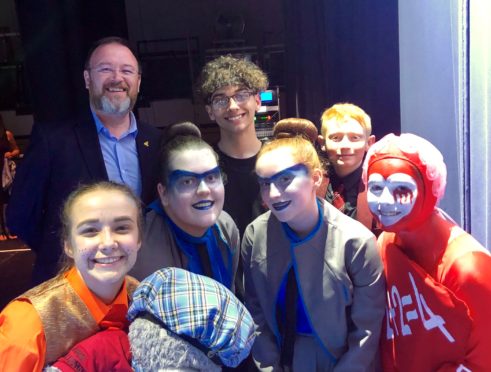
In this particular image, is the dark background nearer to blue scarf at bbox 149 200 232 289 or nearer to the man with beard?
the man with beard

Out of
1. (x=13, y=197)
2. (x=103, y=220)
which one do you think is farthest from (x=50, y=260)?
(x=103, y=220)

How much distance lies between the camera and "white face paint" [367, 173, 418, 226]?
1.35m

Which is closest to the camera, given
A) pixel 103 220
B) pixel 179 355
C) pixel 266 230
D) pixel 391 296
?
pixel 179 355

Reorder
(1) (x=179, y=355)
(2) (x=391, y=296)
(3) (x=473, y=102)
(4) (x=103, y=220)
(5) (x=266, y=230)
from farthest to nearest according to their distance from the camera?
(3) (x=473, y=102) < (5) (x=266, y=230) < (2) (x=391, y=296) < (4) (x=103, y=220) < (1) (x=179, y=355)

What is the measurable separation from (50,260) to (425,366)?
1456mm

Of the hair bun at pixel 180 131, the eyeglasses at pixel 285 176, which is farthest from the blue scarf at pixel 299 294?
the hair bun at pixel 180 131

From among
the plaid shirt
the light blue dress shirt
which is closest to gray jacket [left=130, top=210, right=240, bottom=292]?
the light blue dress shirt

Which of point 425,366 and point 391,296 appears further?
point 391,296

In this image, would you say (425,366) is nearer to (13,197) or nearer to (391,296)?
(391,296)

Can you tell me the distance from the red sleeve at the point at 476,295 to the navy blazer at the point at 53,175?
1154 millimetres

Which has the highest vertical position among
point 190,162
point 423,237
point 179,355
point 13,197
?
point 190,162

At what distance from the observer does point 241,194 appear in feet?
6.83

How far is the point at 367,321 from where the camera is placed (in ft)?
5.09

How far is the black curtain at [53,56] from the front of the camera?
388 cm
